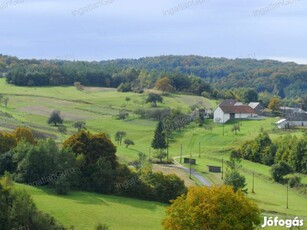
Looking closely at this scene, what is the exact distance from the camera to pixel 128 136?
3578 inches

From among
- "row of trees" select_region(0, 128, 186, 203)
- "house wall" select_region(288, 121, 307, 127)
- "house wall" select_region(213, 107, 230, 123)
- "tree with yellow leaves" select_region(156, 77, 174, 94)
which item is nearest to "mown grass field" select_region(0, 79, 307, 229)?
"row of trees" select_region(0, 128, 186, 203)

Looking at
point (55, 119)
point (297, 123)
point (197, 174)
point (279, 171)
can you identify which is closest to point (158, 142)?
point (197, 174)

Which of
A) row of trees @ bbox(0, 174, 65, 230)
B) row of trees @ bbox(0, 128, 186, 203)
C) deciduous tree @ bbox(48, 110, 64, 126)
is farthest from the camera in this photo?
deciduous tree @ bbox(48, 110, 64, 126)

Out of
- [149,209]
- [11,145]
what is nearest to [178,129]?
[11,145]

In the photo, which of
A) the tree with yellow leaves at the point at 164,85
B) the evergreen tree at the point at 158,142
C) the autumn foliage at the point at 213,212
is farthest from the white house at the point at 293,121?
the autumn foliage at the point at 213,212

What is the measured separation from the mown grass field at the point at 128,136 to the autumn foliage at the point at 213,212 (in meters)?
5.73

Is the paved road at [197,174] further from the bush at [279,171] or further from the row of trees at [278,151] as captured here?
the row of trees at [278,151]

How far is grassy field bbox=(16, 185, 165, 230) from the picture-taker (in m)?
38.4

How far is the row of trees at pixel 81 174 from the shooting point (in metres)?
48.9

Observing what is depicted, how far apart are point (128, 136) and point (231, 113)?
28029 mm

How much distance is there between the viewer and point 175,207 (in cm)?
3406

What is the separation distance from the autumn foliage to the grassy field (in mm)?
5469

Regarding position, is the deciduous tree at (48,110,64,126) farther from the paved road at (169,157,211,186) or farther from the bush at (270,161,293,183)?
the bush at (270,161,293,183)

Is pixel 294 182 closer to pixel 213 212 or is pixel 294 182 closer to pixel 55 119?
pixel 213 212
